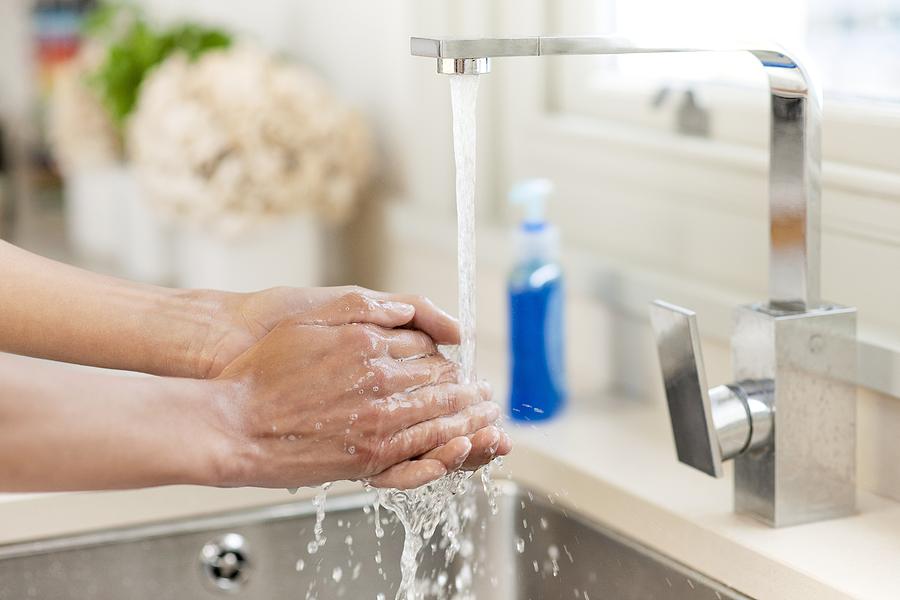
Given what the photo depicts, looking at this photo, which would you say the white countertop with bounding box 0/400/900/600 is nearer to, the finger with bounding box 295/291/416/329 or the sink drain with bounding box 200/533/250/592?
the sink drain with bounding box 200/533/250/592

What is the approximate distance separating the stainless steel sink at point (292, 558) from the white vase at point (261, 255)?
1.55 feet

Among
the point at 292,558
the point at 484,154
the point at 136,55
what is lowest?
the point at 292,558

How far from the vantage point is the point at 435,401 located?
84cm

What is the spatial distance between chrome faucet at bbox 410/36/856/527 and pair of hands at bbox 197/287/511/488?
0.43 ft

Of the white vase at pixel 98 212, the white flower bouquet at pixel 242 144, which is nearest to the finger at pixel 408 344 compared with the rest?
the white flower bouquet at pixel 242 144

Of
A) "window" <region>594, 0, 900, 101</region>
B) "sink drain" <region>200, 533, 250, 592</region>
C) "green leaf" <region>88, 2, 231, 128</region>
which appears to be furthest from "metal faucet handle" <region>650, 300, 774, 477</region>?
"green leaf" <region>88, 2, 231, 128</region>

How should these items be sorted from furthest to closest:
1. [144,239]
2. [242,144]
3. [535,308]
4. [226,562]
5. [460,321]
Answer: [144,239] → [242,144] → [535,308] → [226,562] → [460,321]

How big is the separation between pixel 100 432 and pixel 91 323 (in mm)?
250

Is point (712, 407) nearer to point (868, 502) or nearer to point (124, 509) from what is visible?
point (868, 502)

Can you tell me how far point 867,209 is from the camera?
0.99m

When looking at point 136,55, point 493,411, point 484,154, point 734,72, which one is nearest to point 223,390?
point 493,411

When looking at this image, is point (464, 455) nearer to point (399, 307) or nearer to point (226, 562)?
point (399, 307)

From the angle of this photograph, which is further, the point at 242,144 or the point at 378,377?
the point at 242,144

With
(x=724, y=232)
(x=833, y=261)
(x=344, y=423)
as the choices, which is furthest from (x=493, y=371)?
(x=344, y=423)
